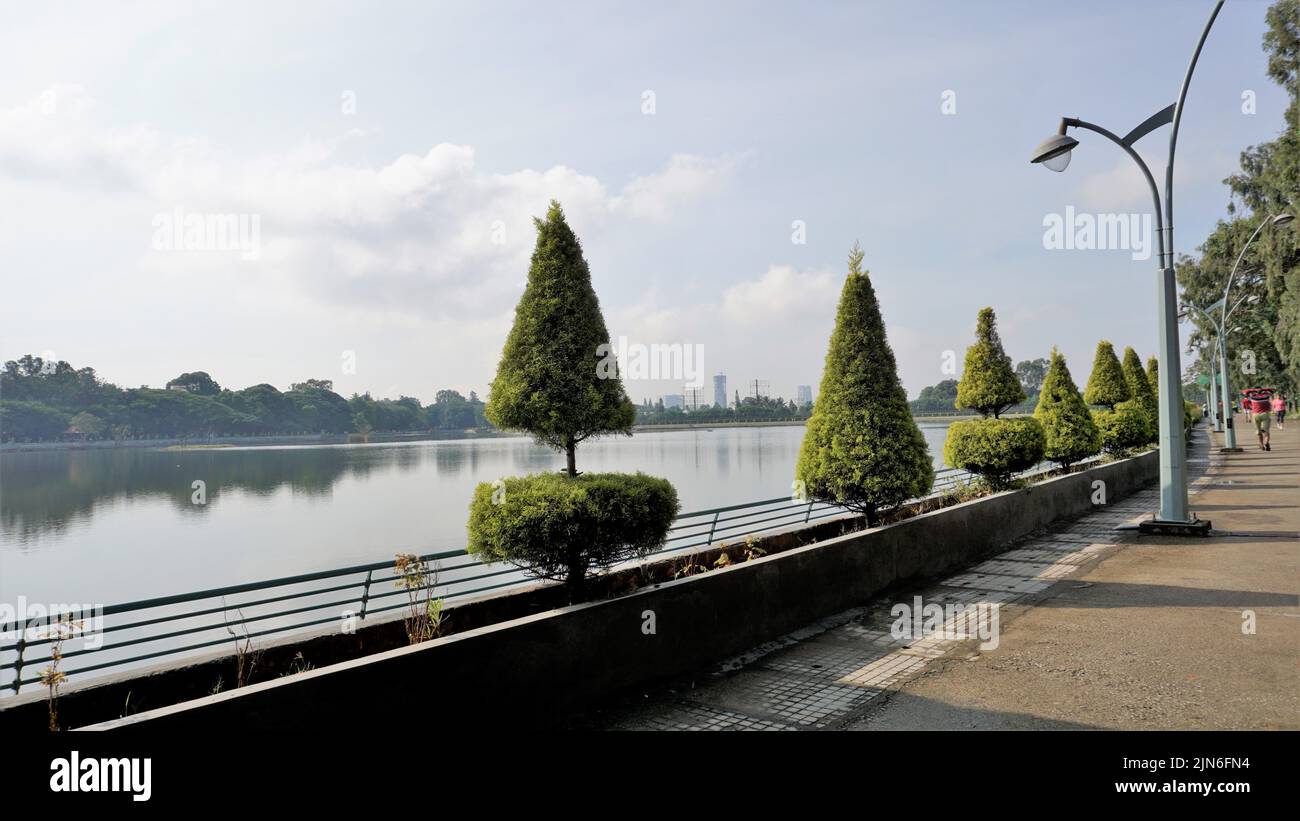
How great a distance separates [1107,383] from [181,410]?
13232 cm

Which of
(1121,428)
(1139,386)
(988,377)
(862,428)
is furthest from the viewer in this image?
(1139,386)

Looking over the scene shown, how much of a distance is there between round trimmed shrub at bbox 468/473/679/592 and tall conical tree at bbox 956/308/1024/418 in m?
13.9

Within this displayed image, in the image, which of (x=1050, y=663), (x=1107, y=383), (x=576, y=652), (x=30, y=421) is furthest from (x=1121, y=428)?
(x=30, y=421)

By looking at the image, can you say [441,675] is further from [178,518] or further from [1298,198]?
[178,518]

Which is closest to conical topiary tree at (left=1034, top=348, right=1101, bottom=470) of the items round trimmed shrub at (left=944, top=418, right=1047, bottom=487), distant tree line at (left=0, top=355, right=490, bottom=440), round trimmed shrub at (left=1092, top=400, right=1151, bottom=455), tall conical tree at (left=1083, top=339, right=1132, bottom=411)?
round trimmed shrub at (left=1092, top=400, right=1151, bottom=455)

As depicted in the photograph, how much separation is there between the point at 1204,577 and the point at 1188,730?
19.3ft

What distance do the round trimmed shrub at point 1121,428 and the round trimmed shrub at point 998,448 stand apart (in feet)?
38.8

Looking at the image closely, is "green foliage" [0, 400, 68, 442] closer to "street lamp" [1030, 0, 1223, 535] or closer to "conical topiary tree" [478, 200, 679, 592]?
"conical topiary tree" [478, 200, 679, 592]

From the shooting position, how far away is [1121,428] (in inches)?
999

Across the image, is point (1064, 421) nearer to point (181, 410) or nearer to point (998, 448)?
point (998, 448)

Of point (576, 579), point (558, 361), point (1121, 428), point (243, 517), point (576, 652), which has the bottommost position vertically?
point (243, 517)

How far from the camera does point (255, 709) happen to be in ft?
12.5

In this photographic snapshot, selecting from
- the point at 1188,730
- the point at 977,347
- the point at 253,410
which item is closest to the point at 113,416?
the point at 253,410

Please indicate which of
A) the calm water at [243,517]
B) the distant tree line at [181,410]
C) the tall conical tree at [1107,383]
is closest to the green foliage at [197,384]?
the distant tree line at [181,410]
